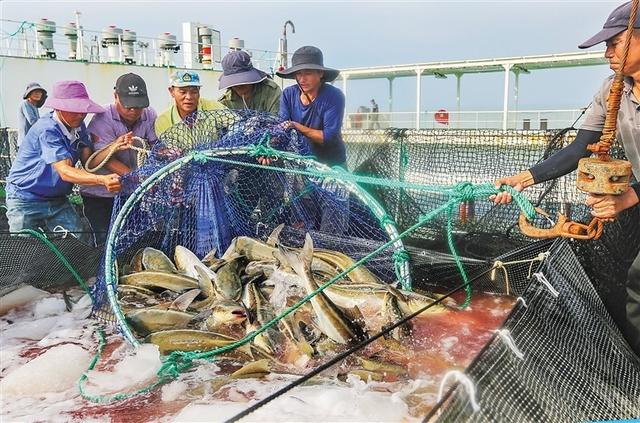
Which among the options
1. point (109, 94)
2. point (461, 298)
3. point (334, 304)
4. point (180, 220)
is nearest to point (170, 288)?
point (180, 220)

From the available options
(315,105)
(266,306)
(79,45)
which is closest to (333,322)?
(266,306)

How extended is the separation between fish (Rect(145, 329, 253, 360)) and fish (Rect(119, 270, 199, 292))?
2.52 feet

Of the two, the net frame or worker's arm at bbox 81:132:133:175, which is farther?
worker's arm at bbox 81:132:133:175

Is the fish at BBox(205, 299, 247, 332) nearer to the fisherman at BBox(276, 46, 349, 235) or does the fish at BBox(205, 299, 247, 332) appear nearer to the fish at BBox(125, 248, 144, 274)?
the fish at BBox(125, 248, 144, 274)

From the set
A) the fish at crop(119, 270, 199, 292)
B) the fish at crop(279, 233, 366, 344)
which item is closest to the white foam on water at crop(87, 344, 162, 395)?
the fish at crop(119, 270, 199, 292)

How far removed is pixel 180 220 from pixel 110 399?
255 centimetres

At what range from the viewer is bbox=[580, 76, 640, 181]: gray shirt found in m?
3.43

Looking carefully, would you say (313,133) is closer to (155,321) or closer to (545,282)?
(155,321)

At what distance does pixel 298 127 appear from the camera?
16.9 feet

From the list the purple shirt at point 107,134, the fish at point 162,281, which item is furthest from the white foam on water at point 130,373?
the purple shirt at point 107,134

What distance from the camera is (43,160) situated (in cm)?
482

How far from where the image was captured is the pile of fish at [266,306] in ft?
11.7

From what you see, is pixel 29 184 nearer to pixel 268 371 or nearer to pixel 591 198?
pixel 268 371

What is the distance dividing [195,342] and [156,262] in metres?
1.41
